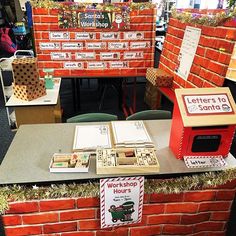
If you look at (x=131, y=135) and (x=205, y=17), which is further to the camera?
(x=205, y=17)

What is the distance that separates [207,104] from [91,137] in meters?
→ 0.62

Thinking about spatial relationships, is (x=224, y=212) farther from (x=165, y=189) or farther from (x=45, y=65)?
(x=45, y=65)

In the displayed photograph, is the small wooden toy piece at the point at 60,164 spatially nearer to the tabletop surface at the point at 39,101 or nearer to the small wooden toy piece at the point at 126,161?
the small wooden toy piece at the point at 126,161

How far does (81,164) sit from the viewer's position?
1125 mm

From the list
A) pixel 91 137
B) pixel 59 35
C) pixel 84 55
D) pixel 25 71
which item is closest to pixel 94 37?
pixel 84 55

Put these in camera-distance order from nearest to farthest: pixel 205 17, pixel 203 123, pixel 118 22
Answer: pixel 203 123
pixel 205 17
pixel 118 22

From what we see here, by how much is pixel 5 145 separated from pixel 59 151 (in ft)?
6.38

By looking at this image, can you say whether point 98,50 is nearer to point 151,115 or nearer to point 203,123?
point 151,115

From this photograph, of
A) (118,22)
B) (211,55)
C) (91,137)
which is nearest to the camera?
(91,137)

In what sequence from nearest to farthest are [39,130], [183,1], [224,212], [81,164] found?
[81,164], [224,212], [39,130], [183,1]

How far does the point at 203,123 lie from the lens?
1.12 m

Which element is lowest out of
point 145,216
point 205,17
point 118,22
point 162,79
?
point 145,216

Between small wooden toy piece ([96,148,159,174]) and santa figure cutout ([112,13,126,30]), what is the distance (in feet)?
7.61

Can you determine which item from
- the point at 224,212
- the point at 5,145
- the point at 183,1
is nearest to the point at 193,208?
the point at 224,212
